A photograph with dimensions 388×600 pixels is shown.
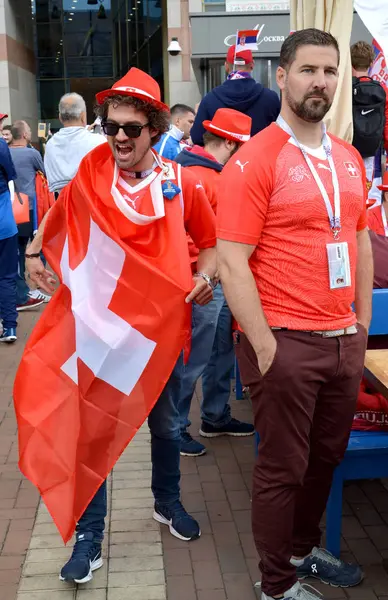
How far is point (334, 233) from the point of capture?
2.55 metres

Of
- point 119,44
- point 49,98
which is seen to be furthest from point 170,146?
→ point 119,44

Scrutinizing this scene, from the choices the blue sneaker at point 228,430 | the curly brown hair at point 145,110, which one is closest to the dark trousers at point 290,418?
the curly brown hair at point 145,110

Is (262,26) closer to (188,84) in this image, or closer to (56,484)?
(188,84)

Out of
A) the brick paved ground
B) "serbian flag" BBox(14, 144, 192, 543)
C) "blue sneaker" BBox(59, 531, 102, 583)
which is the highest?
"serbian flag" BBox(14, 144, 192, 543)

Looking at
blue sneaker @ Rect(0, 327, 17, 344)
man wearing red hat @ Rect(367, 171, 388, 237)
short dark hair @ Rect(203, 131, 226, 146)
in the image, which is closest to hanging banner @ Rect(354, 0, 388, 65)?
man wearing red hat @ Rect(367, 171, 388, 237)

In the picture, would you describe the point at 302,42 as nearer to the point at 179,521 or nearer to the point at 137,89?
the point at 137,89

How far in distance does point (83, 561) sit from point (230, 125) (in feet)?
7.93

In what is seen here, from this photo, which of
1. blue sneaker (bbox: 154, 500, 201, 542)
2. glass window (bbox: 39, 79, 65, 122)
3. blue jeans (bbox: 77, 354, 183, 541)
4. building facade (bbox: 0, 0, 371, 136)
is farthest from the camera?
glass window (bbox: 39, 79, 65, 122)

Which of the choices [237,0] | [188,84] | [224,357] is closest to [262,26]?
[237,0]

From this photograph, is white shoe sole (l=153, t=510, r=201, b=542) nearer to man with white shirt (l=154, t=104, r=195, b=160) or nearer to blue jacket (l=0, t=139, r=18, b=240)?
man with white shirt (l=154, t=104, r=195, b=160)

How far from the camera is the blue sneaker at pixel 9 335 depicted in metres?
6.98

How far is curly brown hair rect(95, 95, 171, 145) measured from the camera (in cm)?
299

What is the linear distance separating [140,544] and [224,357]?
1521 millimetres

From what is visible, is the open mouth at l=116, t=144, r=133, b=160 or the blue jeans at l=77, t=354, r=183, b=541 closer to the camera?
the open mouth at l=116, t=144, r=133, b=160
